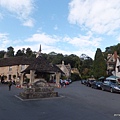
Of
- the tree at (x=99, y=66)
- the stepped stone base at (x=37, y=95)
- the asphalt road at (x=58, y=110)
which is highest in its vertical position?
the tree at (x=99, y=66)

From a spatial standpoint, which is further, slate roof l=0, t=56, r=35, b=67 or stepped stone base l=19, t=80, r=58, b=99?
slate roof l=0, t=56, r=35, b=67

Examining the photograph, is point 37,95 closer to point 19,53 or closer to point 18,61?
point 18,61

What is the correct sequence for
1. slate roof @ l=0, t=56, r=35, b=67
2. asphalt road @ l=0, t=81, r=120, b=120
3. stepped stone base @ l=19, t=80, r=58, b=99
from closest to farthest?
asphalt road @ l=0, t=81, r=120, b=120 < stepped stone base @ l=19, t=80, r=58, b=99 < slate roof @ l=0, t=56, r=35, b=67

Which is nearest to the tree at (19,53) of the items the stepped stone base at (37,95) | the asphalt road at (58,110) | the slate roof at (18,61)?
the slate roof at (18,61)

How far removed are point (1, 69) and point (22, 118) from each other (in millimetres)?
54760

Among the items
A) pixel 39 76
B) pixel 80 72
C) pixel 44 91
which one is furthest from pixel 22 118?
pixel 80 72

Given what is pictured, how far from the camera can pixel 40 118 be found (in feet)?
32.4

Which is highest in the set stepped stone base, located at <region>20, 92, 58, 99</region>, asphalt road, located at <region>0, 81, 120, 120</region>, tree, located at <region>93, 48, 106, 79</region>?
tree, located at <region>93, 48, 106, 79</region>

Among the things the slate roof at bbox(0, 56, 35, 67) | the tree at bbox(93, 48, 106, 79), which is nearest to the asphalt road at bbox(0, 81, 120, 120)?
the tree at bbox(93, 48, 106, 79)

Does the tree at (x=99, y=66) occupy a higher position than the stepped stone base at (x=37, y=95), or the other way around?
the tree at (x=99, y=66)

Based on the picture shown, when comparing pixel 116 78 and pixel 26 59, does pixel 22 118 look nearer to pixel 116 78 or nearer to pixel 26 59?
pixel 116 78

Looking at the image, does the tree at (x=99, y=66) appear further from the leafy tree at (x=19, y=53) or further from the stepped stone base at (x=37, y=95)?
the leafy tree at (x=19, y=53)

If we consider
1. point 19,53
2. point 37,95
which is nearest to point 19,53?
point 19,53

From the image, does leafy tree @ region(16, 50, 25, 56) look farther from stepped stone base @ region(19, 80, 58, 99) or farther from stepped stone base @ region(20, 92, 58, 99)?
stepped stone base @ region(20, 92, 58, 99)
